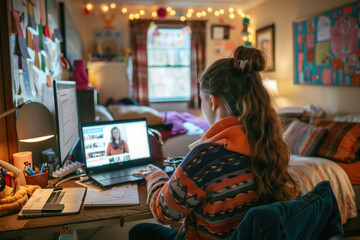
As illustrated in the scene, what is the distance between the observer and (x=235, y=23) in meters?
5.94

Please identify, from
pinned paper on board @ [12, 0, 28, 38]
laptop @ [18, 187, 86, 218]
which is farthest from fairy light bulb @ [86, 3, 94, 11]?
laptop @ [18, 187, 86, 218]

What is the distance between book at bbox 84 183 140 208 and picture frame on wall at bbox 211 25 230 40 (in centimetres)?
486

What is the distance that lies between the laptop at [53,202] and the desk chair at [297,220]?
2.24 feet

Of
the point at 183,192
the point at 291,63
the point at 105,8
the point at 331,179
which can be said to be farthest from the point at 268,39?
the point at 183,192

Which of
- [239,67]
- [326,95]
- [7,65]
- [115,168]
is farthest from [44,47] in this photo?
[326,95]

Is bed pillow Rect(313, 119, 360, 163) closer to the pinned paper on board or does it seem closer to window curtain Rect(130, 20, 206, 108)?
the pinned paper on board

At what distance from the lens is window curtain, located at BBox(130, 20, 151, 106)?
547 cm

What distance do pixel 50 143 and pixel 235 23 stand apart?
4961 mm

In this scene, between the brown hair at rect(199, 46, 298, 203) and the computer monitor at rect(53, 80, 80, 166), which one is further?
the computer monitor at rect(53, 80, 80, 166)

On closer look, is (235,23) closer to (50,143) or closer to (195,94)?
(195,94)

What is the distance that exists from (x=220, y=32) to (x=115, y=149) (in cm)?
471

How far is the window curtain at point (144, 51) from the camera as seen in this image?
5473mm

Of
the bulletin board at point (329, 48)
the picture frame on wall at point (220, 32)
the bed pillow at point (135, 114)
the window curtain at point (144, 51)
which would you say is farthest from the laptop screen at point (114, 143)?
the picture frame on wall at point (220, 32)

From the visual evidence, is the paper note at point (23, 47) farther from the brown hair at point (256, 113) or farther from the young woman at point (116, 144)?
the brown hair at point (256, 113)
